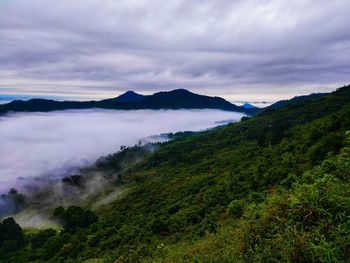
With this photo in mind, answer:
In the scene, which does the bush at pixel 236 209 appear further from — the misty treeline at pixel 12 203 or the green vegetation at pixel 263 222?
the misty treeline at pixel 12 203

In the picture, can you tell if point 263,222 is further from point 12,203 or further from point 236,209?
point 12,203

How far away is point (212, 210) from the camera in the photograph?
35938 mm

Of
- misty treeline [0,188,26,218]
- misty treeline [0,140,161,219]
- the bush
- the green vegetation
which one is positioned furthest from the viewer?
misty treeline [0,188,26,218]

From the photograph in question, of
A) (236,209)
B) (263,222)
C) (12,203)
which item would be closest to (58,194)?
(12,203)

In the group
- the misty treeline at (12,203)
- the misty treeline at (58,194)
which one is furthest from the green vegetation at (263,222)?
the misty treeline at (12,203)

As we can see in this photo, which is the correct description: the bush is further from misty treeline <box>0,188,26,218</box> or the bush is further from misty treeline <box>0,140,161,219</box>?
misty treeline <box>0,188,26,218</box>

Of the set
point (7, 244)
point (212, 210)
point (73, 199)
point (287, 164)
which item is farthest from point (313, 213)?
point (73, 199)

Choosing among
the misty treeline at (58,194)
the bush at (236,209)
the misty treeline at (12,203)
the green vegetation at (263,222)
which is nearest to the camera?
the green vegetation at (263,222)

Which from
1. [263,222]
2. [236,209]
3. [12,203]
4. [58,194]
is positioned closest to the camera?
[263,222]

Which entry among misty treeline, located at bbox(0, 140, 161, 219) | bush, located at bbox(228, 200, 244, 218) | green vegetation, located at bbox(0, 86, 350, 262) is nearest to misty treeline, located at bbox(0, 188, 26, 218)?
misty treeline, located at bbox(0, 140, 161, 219)

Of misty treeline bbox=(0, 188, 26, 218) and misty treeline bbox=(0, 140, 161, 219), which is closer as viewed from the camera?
misty treeline bbox=(0, 140, 161, 219)

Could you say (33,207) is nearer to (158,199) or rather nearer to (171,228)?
(158,199)

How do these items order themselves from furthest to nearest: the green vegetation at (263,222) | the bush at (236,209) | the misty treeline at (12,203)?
→ 1. the misty treeline at (12,203)
2. the bush at (236,209)
3. the green vegetation at (263,222)

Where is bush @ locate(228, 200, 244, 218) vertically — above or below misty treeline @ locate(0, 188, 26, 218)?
above
